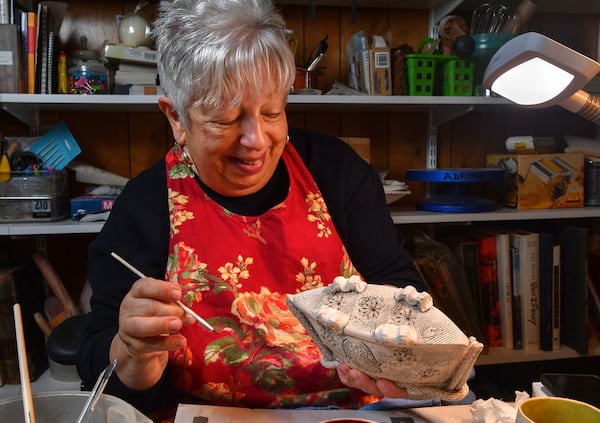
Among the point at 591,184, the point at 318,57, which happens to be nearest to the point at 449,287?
the point at 591,184

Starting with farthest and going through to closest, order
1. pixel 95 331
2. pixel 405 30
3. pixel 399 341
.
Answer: pixel 405 30, pixel 95 331, pixel 399 341

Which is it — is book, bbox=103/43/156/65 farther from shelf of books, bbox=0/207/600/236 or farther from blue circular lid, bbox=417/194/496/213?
blue circular lid, bbox=417/194/496/213

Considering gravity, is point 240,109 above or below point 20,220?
above

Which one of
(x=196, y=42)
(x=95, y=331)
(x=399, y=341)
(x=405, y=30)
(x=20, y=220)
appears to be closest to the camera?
(x=399, y=341)

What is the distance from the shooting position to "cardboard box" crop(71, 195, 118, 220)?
150cm

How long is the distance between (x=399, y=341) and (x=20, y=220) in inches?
49.6

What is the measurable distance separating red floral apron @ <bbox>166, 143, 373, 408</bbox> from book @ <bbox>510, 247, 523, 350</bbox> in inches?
35.5

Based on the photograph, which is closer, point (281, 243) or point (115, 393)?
point (115, 393)

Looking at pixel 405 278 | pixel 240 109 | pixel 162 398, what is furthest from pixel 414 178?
pixel 162 398

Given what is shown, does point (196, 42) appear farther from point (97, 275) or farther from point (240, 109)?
point (97, 275)

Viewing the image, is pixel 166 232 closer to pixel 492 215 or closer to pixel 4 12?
pixel 4 12

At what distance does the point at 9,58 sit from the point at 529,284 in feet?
5.41

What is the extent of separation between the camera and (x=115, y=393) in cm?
85

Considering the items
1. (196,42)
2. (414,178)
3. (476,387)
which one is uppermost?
(196,42)
